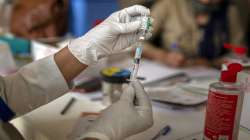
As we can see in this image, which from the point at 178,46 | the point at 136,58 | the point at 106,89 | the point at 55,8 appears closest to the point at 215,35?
the point at 178,46

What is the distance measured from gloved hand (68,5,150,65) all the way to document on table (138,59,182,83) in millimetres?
430

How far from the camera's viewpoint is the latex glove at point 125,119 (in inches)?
30.3

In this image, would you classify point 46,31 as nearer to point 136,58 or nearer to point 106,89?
point 106,89

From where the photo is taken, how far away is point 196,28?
2.06 meters

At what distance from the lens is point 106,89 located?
114 centimetres

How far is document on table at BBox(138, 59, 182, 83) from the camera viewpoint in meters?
1.43

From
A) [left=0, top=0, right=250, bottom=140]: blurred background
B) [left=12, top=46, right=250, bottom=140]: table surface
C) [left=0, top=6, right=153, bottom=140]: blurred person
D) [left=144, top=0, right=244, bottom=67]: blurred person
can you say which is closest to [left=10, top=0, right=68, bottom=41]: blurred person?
[left=0, top=0, right=250, bottom=140]: blurred background

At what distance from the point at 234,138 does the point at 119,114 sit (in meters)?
0.29

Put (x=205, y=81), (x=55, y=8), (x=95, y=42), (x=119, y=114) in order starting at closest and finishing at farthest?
(x=119, y=114), (x=95, y=42), (x=205, y=81), (x=55, y=8)

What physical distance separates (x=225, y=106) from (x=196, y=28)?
1.33 meters

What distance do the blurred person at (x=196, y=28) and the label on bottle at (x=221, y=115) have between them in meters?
1.13

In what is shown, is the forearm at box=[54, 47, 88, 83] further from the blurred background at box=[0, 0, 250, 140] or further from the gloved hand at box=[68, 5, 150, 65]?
the blurred background at box=[0, 0, 250, 140]

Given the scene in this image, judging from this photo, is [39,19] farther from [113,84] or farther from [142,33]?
[142,33]

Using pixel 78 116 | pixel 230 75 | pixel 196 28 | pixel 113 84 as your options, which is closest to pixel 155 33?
pixel 196 28
